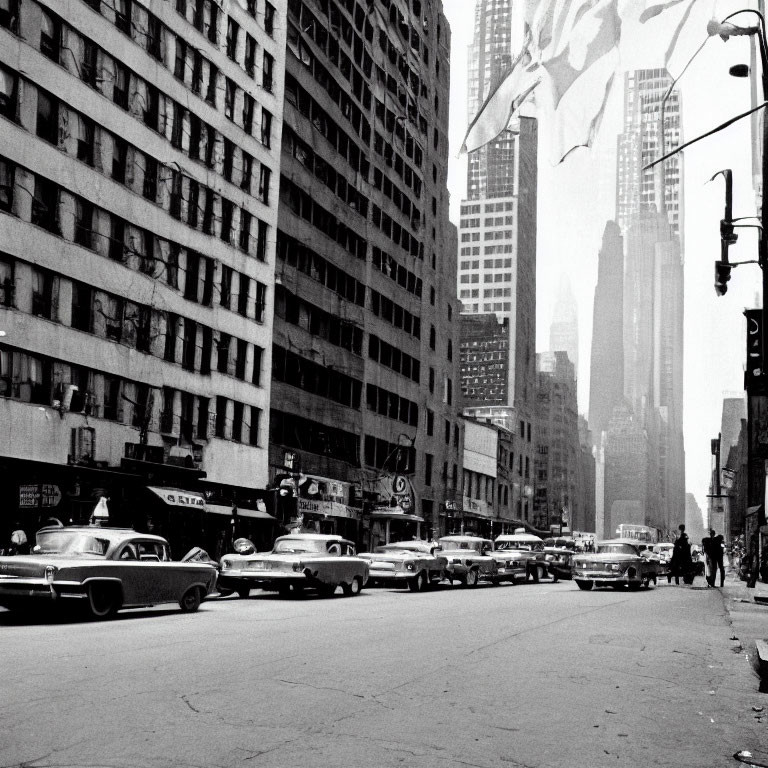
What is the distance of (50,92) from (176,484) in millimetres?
15083

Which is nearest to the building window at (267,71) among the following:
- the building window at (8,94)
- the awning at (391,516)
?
the building window at (8,94)

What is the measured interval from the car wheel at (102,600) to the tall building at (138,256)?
16639 millimetres

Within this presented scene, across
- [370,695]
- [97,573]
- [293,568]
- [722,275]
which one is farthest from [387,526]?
[370,695]

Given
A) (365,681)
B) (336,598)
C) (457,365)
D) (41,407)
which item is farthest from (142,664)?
(457,365)

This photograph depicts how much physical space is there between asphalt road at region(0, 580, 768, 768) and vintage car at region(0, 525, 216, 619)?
0.47m

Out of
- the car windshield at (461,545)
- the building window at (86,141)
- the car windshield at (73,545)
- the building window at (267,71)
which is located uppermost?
the building window at (267,71)

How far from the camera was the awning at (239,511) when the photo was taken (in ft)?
147

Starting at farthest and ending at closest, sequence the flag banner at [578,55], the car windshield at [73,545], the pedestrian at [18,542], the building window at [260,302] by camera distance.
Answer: the building window at [260,302] → the pedestrian at [18,542] → the car windshield at [73,545] → the flag banner at [578,55]

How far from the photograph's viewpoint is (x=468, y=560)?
34969mm

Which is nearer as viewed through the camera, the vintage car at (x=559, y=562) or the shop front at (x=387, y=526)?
the vintage car at (x=559, y=562)

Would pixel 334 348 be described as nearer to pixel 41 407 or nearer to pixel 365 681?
pixel 41 407

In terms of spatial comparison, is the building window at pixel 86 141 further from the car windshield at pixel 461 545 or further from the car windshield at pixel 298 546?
the car windshield at pixel 298 546

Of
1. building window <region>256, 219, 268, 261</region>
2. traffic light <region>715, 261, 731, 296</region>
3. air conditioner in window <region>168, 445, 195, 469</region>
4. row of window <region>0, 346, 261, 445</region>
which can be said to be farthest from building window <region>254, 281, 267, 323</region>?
traffic light <region>715, 261, 731, 296</region>

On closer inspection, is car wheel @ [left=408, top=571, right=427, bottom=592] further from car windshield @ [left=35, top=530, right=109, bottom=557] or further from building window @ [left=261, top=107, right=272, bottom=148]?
building window @ [left=261, top=107, right=272, bottom=148]
